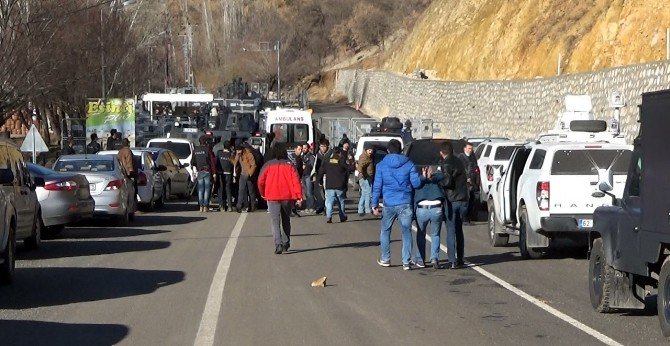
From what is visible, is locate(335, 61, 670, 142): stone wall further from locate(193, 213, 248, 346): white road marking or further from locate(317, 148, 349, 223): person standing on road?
locate(193, 213, 248, 346): white road marking

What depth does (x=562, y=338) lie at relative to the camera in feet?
36.1

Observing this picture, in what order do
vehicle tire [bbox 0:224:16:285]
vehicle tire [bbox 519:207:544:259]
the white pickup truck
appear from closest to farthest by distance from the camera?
vehicle tire [bbox 0:224:16:285] → the white pickup truck → vehicle tire [bbox 519:207:544:259]

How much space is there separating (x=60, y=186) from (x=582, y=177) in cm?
937

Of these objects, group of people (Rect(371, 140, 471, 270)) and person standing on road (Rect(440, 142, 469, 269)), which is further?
person standing on road (Rect(440, 142, 469, 269))

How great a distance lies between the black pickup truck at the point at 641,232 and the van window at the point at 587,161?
454 centimetres

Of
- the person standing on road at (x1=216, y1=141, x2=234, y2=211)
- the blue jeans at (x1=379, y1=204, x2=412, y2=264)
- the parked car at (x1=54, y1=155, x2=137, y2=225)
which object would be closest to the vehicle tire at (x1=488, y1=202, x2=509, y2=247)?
the blue jeans at (x1=379, y1=204, x2=412, y2=264)

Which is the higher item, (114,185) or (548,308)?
(114,185)

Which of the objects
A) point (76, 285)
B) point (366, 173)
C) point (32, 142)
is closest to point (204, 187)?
point (366, 173)

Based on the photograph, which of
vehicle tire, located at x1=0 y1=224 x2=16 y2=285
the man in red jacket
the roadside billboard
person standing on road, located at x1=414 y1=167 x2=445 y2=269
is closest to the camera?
vehicle tire, located at x1=0 y1=224 x2=16 y2=285

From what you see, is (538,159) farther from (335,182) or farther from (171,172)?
(171,172)

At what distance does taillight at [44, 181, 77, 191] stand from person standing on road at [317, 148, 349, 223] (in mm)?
6492

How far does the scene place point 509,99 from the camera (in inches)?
1991

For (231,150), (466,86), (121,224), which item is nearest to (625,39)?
(466,86)

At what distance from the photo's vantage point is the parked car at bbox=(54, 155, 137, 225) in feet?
81.6
